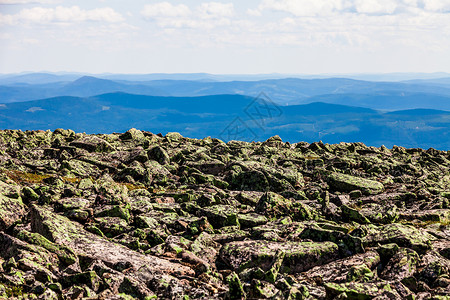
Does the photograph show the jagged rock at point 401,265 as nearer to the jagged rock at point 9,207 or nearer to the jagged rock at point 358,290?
the jagged rock at point 358,290

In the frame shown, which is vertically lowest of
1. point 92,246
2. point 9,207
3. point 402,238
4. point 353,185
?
point 353,185

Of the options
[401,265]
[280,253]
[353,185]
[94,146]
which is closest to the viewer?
[280,253]

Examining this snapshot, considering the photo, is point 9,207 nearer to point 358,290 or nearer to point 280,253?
point 280,253

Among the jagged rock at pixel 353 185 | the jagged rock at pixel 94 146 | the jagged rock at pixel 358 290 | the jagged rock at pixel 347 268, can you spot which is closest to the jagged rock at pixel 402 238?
the jagged rock at pixel 347 268

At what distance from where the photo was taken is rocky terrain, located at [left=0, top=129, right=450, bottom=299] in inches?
532

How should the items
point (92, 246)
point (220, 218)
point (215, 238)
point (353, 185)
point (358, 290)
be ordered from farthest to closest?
point (353, 185) < point (220, 218) < point (215, 238) < point (92, 246) < point (358, 290)

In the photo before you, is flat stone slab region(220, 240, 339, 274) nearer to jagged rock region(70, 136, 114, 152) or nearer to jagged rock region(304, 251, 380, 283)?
jagged rock region(304, 251, 380, 283)

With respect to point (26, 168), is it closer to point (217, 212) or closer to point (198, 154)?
point (198, 154)

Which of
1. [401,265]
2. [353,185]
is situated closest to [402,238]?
[401,265]

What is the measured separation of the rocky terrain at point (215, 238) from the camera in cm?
1351

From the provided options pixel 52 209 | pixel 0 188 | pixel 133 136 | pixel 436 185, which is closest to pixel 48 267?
pixel 52 209

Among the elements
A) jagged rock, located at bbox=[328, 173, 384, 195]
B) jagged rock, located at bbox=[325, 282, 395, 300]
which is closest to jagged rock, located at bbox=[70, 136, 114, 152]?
jagged rock, located at bbox=[328, 173, 384, 195]

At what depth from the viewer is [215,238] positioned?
19391 millimetres

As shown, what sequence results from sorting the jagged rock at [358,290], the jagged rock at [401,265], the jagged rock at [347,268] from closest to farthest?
the jagged rock at [358,290] < the jagged rock at [347,268] < the jagged rock at [401,265]
